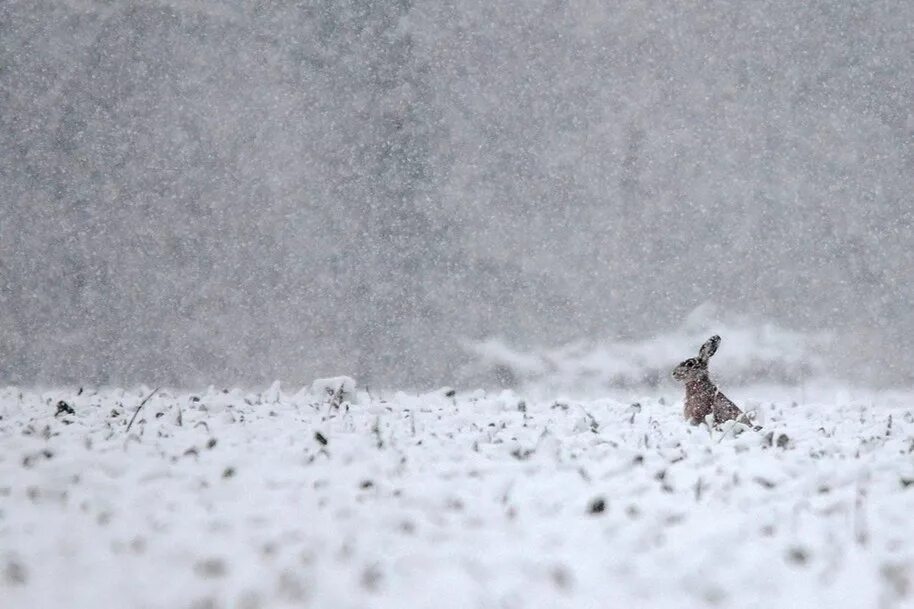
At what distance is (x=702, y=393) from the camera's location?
37.9ft

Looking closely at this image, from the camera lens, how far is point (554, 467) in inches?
253

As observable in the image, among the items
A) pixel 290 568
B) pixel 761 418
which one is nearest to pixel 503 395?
pixel 761 418

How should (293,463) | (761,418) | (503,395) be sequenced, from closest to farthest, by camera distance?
1. (293,463)
2. (761,418)
3. (503,395)

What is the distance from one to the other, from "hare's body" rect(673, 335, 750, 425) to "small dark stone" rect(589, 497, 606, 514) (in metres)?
5.49

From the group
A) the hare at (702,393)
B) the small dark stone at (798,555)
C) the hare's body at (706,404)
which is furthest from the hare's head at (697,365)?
the small dark stone at (798,555)

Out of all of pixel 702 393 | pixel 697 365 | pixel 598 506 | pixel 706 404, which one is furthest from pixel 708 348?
pixel 598 506

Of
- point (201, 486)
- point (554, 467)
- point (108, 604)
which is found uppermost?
point (554, 467)

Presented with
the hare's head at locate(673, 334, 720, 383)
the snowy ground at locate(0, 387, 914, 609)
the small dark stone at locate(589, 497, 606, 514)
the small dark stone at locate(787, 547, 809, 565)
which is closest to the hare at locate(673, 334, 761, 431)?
the hare's head at locate(673, 334, 720, 383)

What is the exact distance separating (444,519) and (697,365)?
25.9ft

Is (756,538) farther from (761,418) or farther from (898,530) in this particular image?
(761,418)

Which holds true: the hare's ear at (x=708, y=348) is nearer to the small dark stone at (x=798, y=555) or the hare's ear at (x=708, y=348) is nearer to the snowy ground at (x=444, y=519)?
the snowy ground at (x=444, y=519)

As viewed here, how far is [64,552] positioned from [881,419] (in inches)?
366

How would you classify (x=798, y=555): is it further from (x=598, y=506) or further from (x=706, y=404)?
(x=706, y=404)

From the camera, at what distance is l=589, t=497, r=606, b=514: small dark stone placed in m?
5.25
